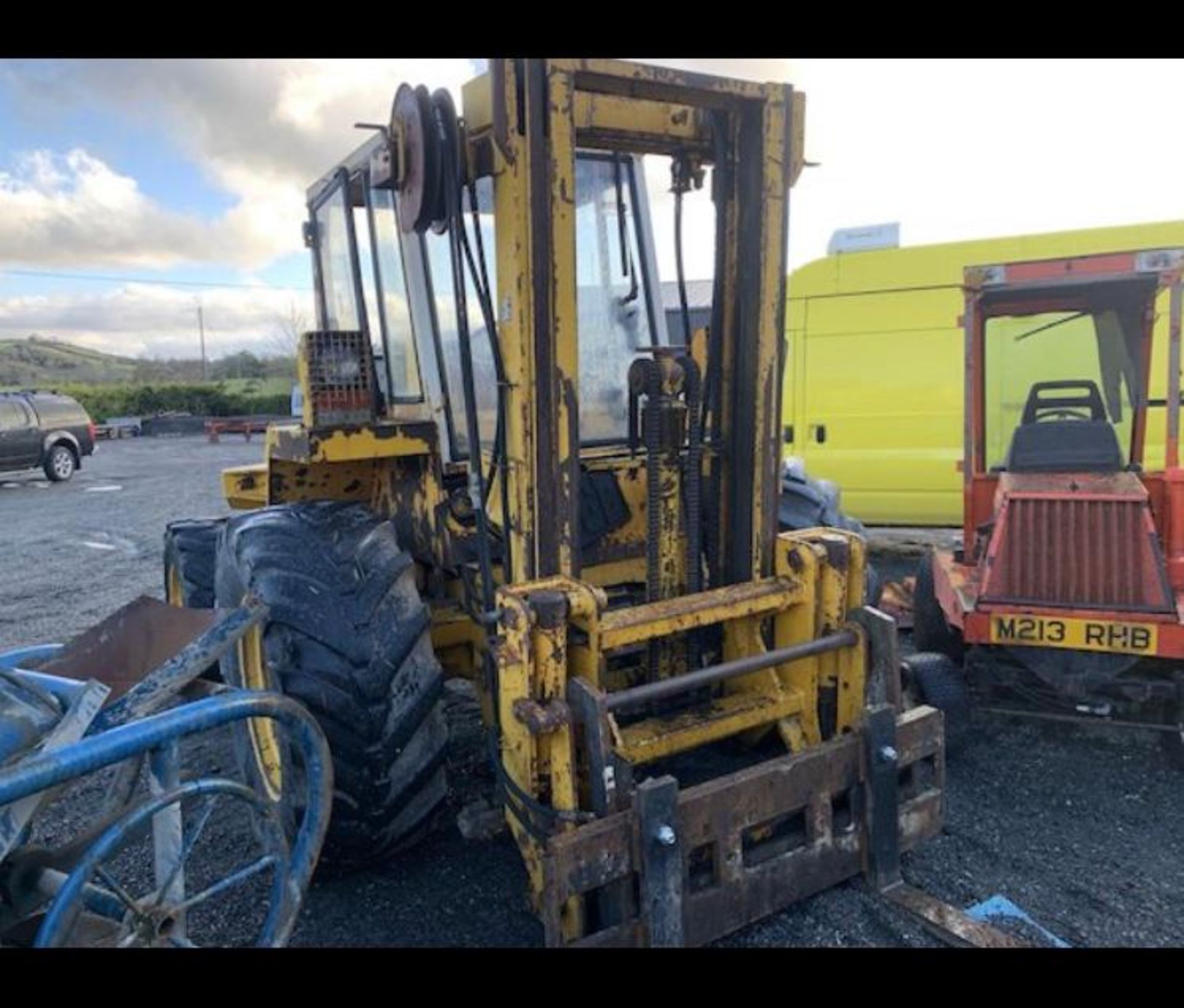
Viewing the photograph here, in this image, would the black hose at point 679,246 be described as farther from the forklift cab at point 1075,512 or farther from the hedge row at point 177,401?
the hedge row at point 177,401

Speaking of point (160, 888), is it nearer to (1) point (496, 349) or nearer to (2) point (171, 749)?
(2) point (171, 749)

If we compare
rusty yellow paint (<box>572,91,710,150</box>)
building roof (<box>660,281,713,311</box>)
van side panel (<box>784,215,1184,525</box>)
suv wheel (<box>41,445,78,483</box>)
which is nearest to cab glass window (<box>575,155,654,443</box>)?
building roof (<box>660,281,713,311</box>)

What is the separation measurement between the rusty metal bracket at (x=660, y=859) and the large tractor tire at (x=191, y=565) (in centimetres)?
339

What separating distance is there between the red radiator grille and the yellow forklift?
175 centimetres

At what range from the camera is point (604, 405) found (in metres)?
3.63

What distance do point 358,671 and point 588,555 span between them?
978 mm

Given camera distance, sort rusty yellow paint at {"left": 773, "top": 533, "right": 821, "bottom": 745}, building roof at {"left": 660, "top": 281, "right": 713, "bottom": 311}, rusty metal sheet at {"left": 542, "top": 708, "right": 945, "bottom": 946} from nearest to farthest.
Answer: rusty metal sheet at {"left": 542, "top": 708, "right": 945, "bottom": 946} → rusty yellow paint at {"left": 773, "top": 533, "right": 821, "bottom": 745} → building roof at {"left": 660, "top": 281, "right": 713, "bottom": 311}

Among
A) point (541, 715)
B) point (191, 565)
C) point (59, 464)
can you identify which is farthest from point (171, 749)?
point (59, 464)

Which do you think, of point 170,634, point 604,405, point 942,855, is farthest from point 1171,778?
point 170,634

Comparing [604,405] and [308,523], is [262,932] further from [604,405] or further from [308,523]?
[604,405]

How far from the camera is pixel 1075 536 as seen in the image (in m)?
4.39

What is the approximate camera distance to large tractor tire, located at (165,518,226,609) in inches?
197

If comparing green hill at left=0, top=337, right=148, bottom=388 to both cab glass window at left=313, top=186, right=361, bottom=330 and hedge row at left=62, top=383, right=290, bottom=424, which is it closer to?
hedge row at left=62, top=383, right=290, bottom=424

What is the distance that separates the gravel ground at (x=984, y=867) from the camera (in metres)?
2.79
